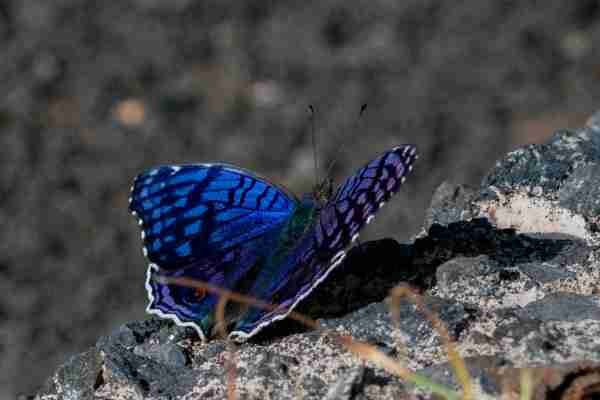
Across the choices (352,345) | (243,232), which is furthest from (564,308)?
(243,232)

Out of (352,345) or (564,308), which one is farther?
(564,308)

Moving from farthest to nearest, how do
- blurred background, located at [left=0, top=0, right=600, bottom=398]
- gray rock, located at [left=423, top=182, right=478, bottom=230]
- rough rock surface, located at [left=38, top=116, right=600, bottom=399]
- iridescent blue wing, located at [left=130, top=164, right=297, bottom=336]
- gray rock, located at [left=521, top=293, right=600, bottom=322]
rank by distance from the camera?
blurred background, located at [left=0, top=0, right=600, bottom=398] < gray rock, located at [left=423, top=182, right=478, bottom=230] < iridescent blue wing, located at [left=130, top=164, right=297, bottom=336] < gray rock, located at [left=521, top=293, right=600, bottom=322] < rough rock surface, located at [left=38, top=116, right=600, bottom=399]

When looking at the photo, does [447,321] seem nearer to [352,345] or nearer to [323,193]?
[352,345]

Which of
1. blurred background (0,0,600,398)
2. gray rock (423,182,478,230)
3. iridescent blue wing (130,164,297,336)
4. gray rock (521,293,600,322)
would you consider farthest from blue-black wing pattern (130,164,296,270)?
blurred background (0,0,600,398)

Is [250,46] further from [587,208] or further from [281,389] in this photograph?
[281,389]

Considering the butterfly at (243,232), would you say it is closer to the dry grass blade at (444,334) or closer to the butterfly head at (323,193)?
the butterfly head at (323,193)

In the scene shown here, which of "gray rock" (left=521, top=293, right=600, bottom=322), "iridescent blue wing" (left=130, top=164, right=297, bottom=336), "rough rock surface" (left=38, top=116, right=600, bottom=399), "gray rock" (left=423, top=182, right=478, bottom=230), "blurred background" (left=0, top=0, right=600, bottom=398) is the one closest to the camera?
"rough rock surface" (left=38, top=116, right=600, bottom=399)

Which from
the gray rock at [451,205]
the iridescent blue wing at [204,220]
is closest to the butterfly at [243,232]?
the iridescent blue wing at [204,220]

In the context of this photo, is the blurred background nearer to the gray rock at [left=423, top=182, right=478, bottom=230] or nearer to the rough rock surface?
the gray rock at [left=423, top=182, right=478, bottom=230]
